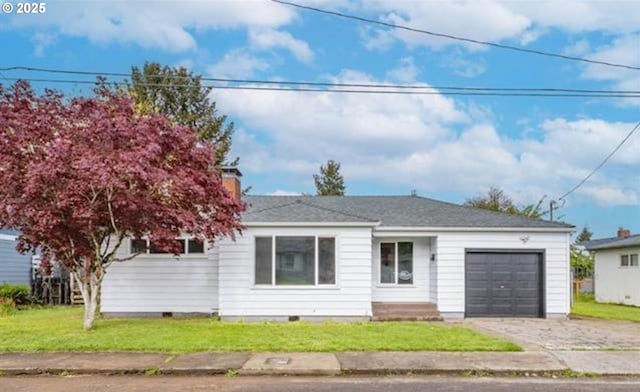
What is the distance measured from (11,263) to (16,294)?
3340mm

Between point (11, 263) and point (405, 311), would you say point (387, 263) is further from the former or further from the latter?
point (11, 263)

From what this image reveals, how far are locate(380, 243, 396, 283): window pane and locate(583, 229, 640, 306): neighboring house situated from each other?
13.2m

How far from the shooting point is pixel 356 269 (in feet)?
54.9

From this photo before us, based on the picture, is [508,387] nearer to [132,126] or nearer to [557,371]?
[557,371]

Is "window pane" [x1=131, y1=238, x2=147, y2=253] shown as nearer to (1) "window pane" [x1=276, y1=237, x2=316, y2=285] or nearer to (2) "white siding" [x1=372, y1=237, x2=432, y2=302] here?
(1) "window pane" [x1=276, y1=237, x2=316, y2=285]

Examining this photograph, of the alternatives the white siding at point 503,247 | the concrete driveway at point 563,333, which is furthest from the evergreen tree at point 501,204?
the concrete driveway at point 563,333

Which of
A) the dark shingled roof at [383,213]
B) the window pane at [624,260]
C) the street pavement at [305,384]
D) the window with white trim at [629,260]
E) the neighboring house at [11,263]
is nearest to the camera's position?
the street pavement at [305,384]

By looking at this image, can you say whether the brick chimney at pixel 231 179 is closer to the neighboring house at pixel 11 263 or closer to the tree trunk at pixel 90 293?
the tree trunk at pixel 90 293

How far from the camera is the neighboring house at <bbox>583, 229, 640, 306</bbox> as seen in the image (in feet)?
87.6

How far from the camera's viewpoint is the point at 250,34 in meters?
15.9

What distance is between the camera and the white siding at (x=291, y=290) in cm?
1667

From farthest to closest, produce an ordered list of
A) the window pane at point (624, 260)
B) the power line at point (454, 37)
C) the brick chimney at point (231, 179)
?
the window pane at point (624, 260), the brick chimney at point (231, 179), the power line at point (454, 37)

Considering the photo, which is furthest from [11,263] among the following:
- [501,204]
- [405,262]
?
[501,204]

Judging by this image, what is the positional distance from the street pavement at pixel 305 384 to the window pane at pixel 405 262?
9.83 m
